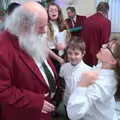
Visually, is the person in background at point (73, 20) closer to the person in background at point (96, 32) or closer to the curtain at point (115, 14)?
the curtain at point (115, 14)

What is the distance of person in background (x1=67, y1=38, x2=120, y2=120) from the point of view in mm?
1532

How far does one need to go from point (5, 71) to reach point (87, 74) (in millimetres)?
485

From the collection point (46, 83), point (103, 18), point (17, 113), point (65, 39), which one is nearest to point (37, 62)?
point (46, 83)

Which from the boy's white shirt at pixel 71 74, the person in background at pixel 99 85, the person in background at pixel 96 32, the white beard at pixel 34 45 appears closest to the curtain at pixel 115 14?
the person in background at pixel 96 32

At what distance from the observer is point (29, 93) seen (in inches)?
70.8

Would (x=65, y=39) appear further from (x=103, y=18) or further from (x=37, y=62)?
(x=37, y=62)

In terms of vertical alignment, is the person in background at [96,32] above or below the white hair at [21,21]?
below

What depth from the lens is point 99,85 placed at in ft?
5.08

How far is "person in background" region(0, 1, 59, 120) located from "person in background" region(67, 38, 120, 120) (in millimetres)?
338

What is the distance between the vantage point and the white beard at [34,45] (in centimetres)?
181

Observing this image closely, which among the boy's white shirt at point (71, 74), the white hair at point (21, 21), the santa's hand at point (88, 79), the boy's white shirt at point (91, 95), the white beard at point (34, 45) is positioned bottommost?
the boy's white shirt at point (71, 74)

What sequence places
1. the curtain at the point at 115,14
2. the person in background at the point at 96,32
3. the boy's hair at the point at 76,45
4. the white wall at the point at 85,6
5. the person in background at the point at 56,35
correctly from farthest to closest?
1. the white wall at the point at 85,6
2. the curtain at the point at 115,14
3. the person in background at the point at 96,32
4. the person in background at the point at 56,35
5. the boy's hair at the point at 76,45

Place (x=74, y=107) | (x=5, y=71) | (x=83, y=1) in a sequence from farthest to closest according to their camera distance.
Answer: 1. (x=83, y=1)
2. (x=5, y=71)
3. (x=74, y=107)

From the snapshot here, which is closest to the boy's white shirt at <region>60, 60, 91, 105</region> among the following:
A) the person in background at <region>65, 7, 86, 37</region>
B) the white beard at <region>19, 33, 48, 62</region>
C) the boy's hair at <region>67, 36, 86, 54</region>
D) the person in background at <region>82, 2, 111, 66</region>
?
the boy's hair at <region>67, 36, 86, 54</region>
